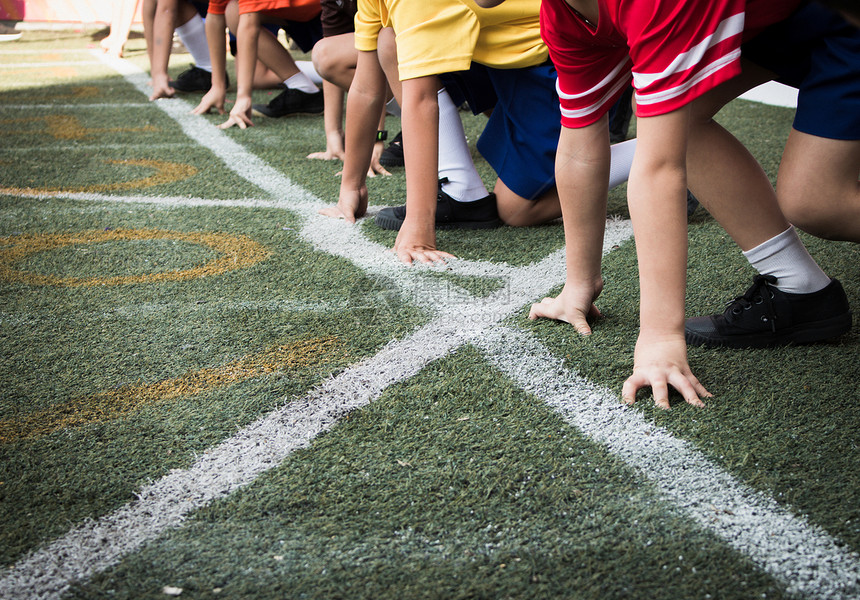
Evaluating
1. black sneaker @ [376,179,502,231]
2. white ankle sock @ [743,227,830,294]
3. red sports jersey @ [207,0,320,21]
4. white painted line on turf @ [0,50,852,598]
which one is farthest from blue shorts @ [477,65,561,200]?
red sports jersey @ [207,0,320,21]

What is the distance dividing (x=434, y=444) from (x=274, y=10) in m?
4.13

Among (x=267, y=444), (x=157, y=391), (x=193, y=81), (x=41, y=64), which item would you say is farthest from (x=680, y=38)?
(x=41, y=64)

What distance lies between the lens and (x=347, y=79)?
3678mm

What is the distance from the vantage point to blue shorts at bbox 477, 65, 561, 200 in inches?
107

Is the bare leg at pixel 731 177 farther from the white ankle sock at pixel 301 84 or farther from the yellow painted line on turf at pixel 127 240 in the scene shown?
the white ankle sock at pixel 301 84

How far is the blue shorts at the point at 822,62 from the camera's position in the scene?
1.56m

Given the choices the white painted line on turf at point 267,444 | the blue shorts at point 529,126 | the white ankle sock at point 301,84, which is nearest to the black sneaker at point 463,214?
the blue shorts at point 529,126

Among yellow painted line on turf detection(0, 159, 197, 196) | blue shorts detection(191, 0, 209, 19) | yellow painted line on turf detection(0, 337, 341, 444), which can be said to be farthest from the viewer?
blue shorts detection(191, 0, 209, 19)

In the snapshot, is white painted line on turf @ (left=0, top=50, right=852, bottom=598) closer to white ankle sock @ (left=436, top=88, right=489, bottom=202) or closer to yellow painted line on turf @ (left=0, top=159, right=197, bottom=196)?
white ankle sock @ (left=436, top=88, right=489, bottom=202)

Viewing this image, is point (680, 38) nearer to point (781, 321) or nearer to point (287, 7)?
point (781, 321)

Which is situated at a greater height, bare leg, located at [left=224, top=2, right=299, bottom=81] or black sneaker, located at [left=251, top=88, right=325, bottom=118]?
bare leg, located at [left=224, top=2, right=299, bottom=81]

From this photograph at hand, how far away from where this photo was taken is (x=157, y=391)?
1.67 m

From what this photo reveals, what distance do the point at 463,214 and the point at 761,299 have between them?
1.32m

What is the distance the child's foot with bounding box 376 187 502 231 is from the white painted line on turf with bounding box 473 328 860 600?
1187mm
